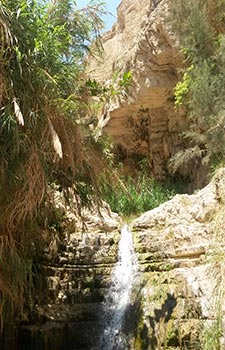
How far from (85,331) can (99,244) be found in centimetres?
173

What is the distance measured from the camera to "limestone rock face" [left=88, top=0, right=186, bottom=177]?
519 inches

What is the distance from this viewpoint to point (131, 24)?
1886 cm

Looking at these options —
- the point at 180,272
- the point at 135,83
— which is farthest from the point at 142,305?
the point at 135,83

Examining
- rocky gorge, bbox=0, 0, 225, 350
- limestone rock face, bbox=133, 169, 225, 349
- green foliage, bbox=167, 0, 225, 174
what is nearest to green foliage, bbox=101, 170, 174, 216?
green foliage, bbox=167, 0, 225, 174

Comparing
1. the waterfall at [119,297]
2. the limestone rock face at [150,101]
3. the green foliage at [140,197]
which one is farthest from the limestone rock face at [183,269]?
the limestone rock face at [150,101]

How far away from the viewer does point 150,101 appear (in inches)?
559

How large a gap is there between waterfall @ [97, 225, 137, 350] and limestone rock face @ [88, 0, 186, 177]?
4527mm

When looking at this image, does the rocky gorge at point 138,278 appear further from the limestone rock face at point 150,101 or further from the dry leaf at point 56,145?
the limestone rock face at point 150,101

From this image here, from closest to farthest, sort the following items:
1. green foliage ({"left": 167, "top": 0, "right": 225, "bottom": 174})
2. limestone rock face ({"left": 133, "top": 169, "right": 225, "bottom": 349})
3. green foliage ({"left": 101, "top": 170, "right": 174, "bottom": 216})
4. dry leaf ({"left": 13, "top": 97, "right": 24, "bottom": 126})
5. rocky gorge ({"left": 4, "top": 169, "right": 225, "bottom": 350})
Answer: dry leaf ({"left": 13, "top": 97, "right": 24, "bottom": 126}) → limestone rock face ({"left": 133, "top": 169, "right": 225, "bottom": 349}) → rocky gorge ({"left": 4, "top": 169, "right": 225, "bottom": 350}) → green foliage ({"left": 167, "top": 0, "right": 225, "bottom": 174}) → green foliage ({"left": 101, "top": 170, "right": 174, "bottom": 216})

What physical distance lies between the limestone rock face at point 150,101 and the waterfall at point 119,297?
4.53 metres

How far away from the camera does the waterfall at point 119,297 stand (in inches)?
306

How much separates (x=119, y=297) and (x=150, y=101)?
7.27 meters

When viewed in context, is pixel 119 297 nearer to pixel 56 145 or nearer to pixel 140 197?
pixel 56 145

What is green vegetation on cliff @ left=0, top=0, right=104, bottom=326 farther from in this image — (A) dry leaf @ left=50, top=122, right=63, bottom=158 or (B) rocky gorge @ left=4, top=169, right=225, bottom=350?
(B) rocky gorge @ left=4, top=169, right=225, bottom=350
